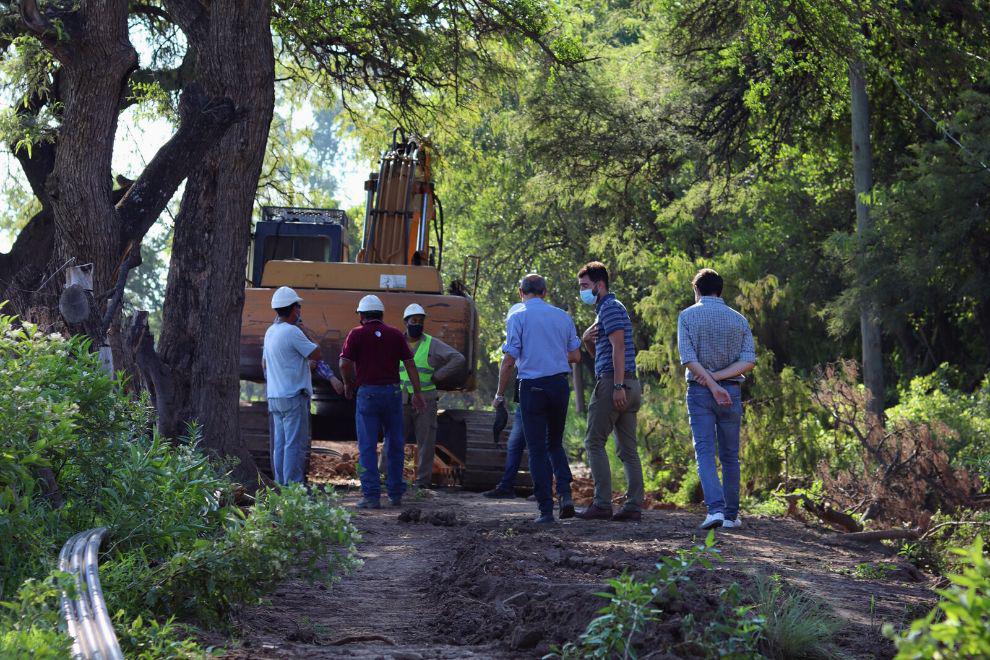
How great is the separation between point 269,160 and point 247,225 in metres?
12.1

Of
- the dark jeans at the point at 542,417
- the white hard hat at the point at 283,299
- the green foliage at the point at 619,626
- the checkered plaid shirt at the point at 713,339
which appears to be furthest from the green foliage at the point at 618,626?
the white hard hat at the point at 283,299

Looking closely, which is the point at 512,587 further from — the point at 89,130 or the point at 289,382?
the point at 89,130

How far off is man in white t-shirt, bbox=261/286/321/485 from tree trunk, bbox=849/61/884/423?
27.1 feet

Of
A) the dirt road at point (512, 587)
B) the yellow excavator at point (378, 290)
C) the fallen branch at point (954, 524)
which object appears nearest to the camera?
the dirt road at point (512, 587)

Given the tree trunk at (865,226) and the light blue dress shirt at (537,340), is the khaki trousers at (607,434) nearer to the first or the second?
the light blue dress shirt at (537,340)

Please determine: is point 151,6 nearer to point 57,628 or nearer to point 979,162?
point 979,162

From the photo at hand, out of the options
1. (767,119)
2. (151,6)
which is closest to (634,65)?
(767,119)

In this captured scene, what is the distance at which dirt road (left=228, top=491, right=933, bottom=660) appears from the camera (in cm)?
589

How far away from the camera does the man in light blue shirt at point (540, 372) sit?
10.7m

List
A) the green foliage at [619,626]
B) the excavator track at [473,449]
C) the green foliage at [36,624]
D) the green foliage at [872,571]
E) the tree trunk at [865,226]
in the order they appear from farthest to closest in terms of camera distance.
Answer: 1. the tree trunk at [865,226]
2. the excavator track at [473,449]
3. the green foliage at [872,571]
4. the green foliage at [619,626]
5. the green foliage at [36,624]

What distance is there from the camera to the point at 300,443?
38.9ft

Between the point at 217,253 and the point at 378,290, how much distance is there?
3916mm

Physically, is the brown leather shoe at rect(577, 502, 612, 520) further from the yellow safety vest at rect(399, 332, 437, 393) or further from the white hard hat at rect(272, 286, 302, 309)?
the yellow safety vest at rect(399, 332, 437, 393)

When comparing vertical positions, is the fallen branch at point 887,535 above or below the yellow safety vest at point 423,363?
below
